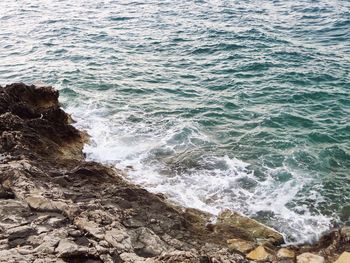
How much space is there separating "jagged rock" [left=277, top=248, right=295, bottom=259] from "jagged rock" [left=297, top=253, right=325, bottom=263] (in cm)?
27

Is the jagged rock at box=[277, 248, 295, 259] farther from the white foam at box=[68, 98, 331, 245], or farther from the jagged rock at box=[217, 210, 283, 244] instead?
the white foam at box=[68, 98, 331, 245]

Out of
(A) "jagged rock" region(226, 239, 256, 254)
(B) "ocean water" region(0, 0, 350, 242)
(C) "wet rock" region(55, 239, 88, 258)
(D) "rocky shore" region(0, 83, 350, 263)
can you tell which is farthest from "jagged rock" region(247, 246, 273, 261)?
(C) "wet rock" region(55, 239, 88, 258)

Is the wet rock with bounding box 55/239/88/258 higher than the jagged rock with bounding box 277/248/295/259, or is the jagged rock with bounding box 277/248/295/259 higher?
the wet rock with bounding box 55/239/88/258

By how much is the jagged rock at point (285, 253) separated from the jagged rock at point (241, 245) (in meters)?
0.67

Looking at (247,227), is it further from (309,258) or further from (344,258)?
(344,258)

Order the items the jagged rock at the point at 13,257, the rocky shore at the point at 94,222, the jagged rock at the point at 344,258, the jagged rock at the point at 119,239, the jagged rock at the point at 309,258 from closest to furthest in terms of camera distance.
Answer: the jagged rock at the point at 13,257
the rocky shore at the point at 94,222
the jagged rock at the point at 119,239
the jagged rock at the point at 344,258
the jagged rock at the point at 309,258

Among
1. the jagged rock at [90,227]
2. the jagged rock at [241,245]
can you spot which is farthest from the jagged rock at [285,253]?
the jagged rock at [90,227]

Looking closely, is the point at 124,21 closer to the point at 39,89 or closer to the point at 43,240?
the point at 39,89

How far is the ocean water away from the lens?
13.7 m

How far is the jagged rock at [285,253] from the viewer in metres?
10.7

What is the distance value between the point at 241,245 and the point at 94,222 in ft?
13.1

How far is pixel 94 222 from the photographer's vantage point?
9.11m

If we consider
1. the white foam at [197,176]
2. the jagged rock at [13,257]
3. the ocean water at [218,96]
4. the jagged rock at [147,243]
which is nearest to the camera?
the jagged rock at [13,257]

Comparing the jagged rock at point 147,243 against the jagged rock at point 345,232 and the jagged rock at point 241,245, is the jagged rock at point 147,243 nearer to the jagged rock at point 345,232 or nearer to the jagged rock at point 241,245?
the jagged rock at point 241,245
